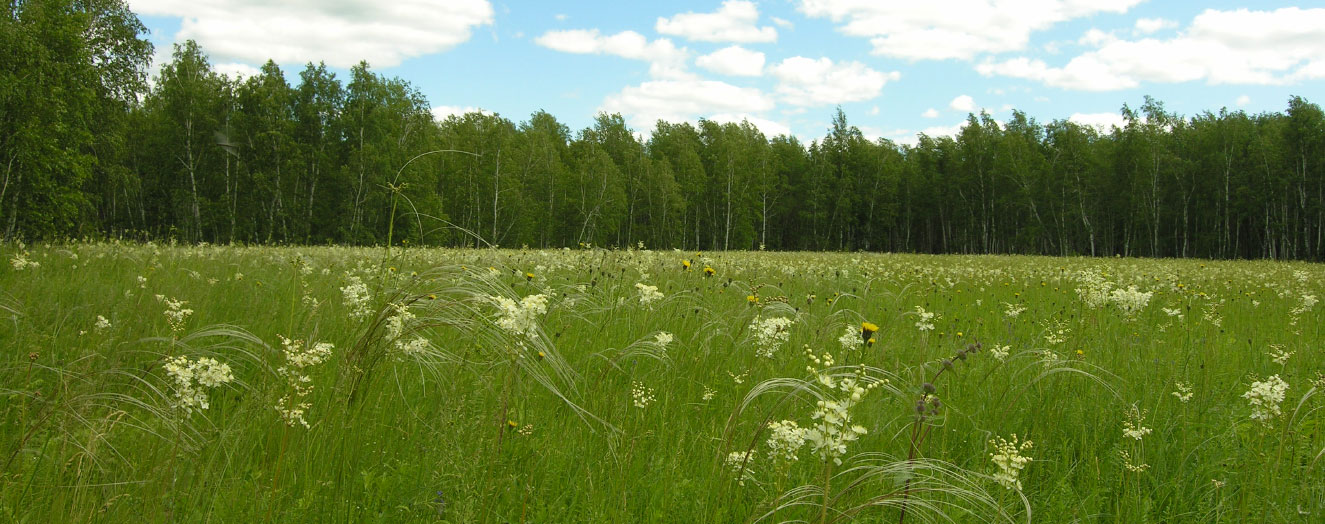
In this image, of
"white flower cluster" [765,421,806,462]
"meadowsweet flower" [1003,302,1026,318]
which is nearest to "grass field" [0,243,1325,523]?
"white flower cluster" [765,421,806,462]

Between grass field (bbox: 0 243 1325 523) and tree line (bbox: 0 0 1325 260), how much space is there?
77.8ft

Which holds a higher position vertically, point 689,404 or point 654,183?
point 654,183

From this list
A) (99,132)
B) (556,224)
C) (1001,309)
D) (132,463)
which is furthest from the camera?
(556,224)

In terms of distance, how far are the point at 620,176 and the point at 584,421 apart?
52592mm

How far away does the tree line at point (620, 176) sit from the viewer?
39.0 metres

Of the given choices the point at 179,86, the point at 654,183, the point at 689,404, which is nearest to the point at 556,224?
the point at 654,183

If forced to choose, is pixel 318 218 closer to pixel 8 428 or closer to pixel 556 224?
pixel 556 224

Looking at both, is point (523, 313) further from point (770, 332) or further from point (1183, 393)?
point (1183, 393)

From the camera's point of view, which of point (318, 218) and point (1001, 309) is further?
point (318, 218)

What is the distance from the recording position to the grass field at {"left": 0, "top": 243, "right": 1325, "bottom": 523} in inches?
75.4

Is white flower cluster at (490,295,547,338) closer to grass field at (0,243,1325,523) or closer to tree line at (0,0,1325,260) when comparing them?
grass field at (0,243,1325,523)

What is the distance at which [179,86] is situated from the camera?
121ft

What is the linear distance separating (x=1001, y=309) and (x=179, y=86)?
144 ft

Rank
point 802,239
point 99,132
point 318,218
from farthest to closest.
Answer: point 802,239
point 318,218
point 99,132
